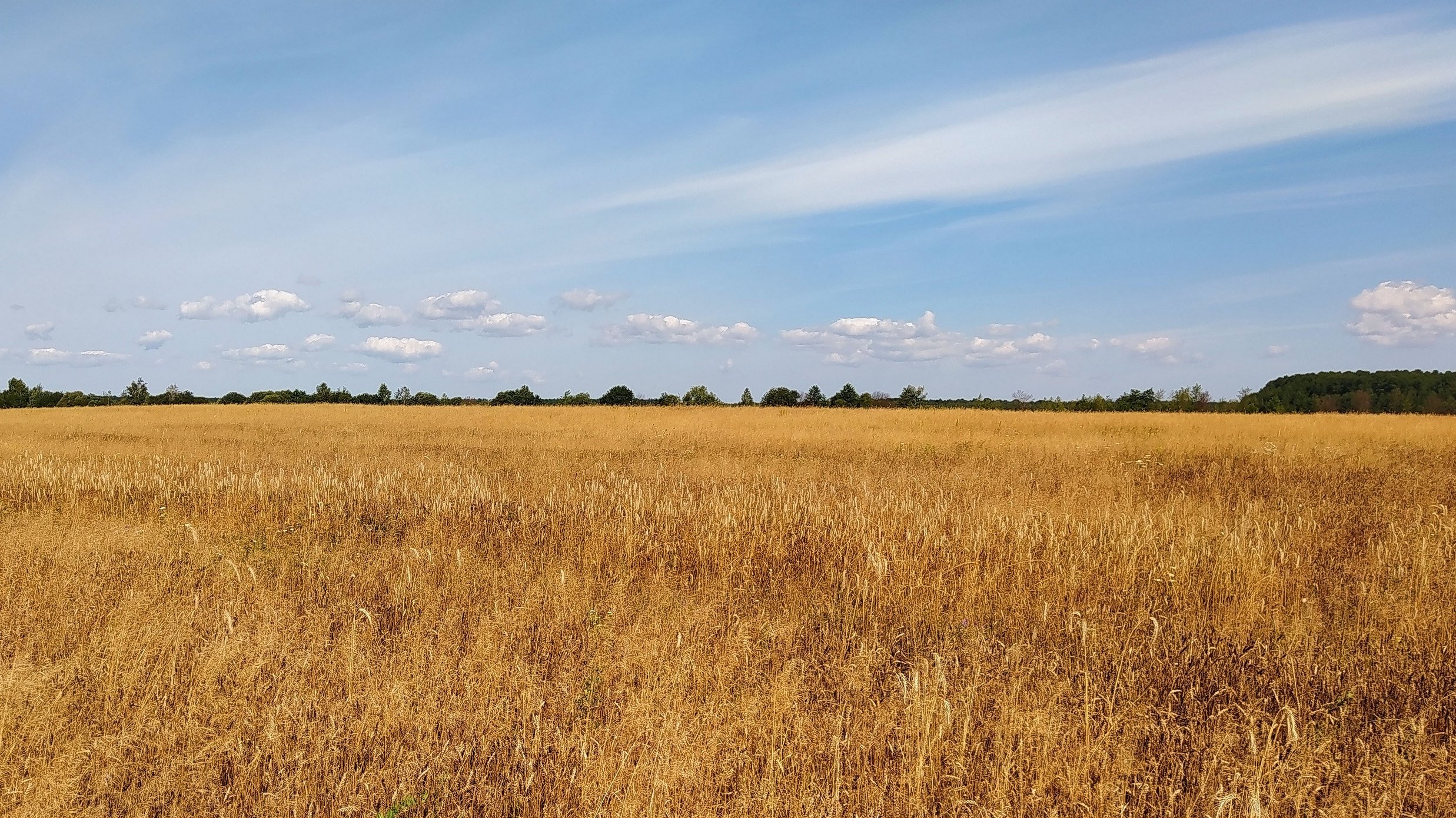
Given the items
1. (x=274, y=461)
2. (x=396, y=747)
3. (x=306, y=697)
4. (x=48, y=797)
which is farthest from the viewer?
(x=274, y=461)

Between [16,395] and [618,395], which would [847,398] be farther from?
[16,395]

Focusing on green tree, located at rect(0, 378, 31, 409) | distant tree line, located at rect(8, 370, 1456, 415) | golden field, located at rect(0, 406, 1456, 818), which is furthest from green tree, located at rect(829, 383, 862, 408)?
green tree, located at rect(0, 378, 31, 409)

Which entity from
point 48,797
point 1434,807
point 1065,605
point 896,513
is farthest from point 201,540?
point 1434,807

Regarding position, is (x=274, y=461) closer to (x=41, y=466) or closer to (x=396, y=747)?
(x=41, y=466)

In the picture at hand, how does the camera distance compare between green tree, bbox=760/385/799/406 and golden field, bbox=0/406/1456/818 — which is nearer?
golden field, bbox=0/406/1456/818

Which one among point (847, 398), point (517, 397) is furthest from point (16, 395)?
point (847, 398)

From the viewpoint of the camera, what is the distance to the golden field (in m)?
3.31

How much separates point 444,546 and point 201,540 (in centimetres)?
260

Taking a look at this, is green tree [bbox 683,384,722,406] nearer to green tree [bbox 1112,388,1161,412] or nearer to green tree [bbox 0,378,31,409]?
green tree [bbox 1112,388,1161,412]

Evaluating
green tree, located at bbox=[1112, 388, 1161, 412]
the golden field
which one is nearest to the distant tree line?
green tree, located at bbox=[1112, 388, 1161, 412]

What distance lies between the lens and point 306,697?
403 centimetres

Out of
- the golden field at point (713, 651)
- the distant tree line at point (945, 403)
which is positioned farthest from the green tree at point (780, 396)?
the golden field at point (713, 651)

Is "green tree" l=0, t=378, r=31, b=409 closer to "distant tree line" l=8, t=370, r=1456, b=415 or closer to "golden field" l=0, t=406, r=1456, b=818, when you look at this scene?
"distant tree line" l=8, t=370, r=1456, b=415

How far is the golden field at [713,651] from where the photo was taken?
3.31 m
